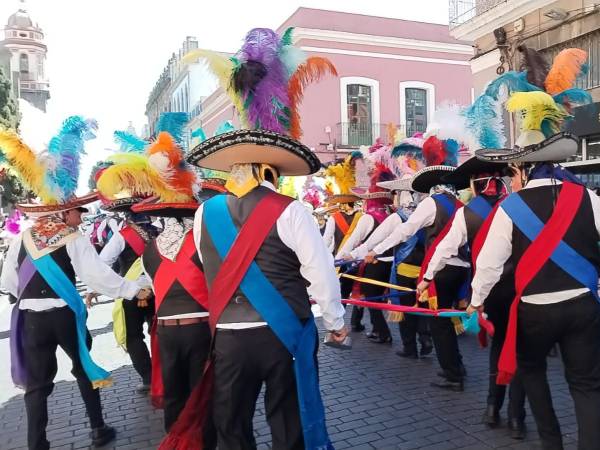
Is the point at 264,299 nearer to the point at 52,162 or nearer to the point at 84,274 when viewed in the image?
the point at 84,274

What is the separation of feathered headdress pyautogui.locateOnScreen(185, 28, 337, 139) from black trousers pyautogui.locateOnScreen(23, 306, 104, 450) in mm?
2080

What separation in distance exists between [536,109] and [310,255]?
6.77ft

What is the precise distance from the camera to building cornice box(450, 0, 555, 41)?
11.2 meters

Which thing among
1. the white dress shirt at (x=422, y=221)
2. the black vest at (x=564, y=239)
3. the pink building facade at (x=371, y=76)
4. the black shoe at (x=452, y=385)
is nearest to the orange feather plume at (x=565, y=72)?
the white dress shirt at (x=422, y=221)

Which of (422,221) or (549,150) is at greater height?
(549,150)

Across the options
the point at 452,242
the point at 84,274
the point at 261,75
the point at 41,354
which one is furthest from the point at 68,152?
the point at 452,242

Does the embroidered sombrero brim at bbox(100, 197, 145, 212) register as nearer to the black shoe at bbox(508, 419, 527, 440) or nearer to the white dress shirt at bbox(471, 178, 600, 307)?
the white dress shirt at bbox(471, 178, 600, 307)

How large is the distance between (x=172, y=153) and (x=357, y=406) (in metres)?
2.76

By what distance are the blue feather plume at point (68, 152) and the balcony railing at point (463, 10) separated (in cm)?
1079

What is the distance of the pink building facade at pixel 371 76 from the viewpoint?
21547mm

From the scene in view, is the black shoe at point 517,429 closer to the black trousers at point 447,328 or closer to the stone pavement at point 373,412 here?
the stone pavement at point 373,412

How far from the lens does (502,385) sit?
4242 mm

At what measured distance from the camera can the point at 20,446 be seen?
14.6 feet

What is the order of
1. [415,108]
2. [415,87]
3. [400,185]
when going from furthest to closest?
[415,108]
[415,87]
[400,185]
